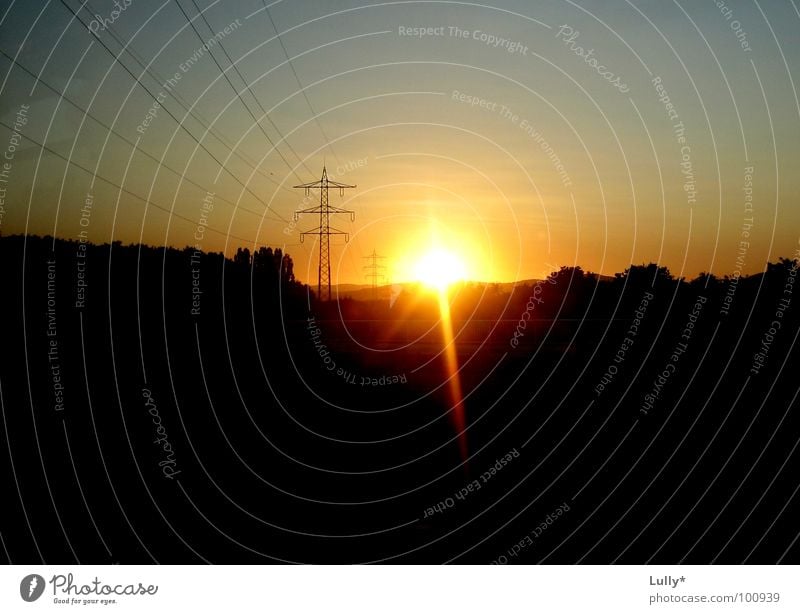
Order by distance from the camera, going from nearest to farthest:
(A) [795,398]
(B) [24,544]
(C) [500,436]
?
(B) [24,544], (C) [500,436], (A) [795,398]

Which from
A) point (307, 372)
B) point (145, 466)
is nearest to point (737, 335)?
point (307, 372)

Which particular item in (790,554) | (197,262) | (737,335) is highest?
(197,262)
